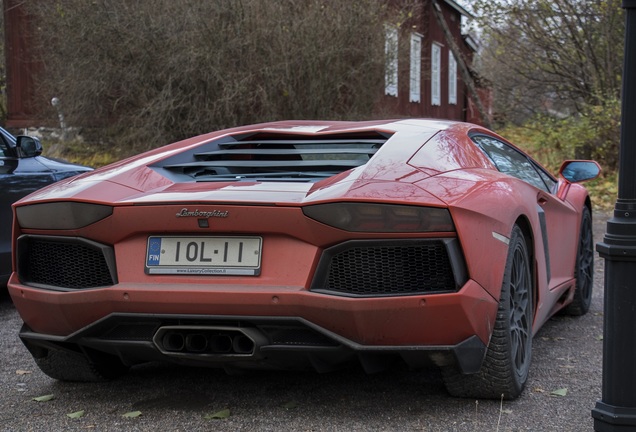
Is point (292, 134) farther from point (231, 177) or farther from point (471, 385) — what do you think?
point (471, 385)

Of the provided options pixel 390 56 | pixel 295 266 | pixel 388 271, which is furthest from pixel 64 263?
pixel 390 56

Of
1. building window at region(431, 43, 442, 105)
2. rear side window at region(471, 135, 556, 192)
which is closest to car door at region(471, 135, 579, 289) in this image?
rear side window at region(471, 135, 556, 192)

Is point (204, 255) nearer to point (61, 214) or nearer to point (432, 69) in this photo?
point (61, 214)

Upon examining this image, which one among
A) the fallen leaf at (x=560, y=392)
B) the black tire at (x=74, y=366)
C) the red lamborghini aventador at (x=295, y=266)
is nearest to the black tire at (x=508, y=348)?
the red lamborghini aventador at (x=295, y=266)

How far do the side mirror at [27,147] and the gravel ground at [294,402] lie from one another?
6.88ft

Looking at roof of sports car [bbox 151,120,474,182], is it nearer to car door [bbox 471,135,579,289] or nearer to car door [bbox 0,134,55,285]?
car door [bbox 471,135,579,289]

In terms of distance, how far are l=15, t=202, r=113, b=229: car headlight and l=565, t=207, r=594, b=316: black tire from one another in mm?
3179

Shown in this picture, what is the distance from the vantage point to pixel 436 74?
3106 cm

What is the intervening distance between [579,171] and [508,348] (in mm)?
2334

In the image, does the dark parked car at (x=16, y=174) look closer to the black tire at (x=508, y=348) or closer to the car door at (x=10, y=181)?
the car door at (x=10, y=181)

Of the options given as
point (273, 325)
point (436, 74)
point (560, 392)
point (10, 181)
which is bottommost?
point (436, 74)

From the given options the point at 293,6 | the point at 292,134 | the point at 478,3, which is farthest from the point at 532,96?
the point at 292,134

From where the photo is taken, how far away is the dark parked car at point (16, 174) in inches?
239

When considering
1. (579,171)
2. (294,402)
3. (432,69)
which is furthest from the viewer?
(432,69)
